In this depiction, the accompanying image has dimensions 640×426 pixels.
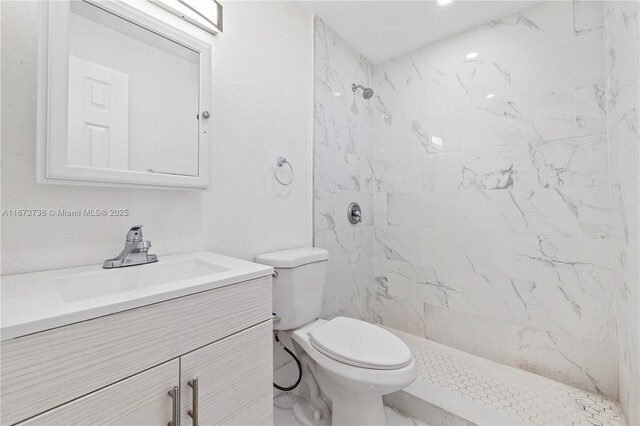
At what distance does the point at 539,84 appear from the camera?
61.9 inches

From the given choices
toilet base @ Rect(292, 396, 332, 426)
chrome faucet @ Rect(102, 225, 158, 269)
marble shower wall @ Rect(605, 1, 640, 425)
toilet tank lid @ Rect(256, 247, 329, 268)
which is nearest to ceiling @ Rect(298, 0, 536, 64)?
marble shower wall @ Rect(605, 1, 640, 425)

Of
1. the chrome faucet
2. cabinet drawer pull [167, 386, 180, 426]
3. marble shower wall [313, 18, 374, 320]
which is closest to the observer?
cabinet drawer pull [167, 386, 180, 426]

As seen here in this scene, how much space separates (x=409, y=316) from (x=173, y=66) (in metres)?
2.07

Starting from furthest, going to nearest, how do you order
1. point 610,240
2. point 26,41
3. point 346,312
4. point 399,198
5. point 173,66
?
1. point 399,198
2. point 346,312
3. point 610,240
4. point 173,66
5. point 26,41

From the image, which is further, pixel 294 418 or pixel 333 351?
pixel 294 418

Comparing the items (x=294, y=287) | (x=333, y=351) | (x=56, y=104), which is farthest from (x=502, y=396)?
(x=56, y=104)

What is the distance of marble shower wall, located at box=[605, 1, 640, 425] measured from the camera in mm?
1045

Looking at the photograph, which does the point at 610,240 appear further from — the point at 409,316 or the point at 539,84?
the point at 409,316

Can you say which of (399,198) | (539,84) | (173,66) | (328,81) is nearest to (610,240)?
(539,84)

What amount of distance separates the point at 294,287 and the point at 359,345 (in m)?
0.38

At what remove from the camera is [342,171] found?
1.94 m

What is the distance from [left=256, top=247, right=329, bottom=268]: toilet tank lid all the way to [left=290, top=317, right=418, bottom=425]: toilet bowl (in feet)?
1.07

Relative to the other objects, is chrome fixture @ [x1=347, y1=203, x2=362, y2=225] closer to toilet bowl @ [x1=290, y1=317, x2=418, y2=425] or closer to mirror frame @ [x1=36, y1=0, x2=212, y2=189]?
toilet bowl @ [x1=290, y1=317, x2=418, y2=425]

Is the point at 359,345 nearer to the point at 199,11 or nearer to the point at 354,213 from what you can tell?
the point at 354,213
